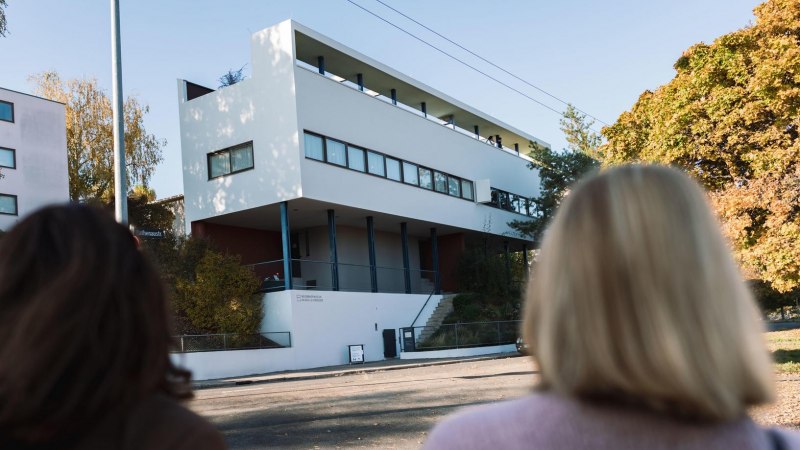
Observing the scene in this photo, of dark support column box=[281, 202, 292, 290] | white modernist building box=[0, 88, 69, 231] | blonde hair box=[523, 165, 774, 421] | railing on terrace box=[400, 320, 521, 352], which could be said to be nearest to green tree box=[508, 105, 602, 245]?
railing on terrace box=[400, 320, 521, 352]

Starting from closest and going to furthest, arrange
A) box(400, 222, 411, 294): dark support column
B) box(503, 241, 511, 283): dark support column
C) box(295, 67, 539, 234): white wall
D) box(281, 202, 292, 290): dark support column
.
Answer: box(281, 202, 292, 290): dark support column, box(295, 67, 539, 234): white wall, box(400, 222, 411, 294): dark support column, box(503, 241, 511, 283): dark support column

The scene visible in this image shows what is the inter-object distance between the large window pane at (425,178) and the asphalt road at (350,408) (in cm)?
1623

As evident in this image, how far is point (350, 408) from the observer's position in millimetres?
11094

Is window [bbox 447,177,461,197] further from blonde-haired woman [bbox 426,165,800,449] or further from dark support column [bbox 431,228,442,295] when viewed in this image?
blonde-haired woman [bbox 426,165,800,449]

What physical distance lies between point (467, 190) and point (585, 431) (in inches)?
1397

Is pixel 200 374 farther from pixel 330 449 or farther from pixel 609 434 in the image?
pixel 609 434

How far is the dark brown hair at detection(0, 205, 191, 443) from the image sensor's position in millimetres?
1417

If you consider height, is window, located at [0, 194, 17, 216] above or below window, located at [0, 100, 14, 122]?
below

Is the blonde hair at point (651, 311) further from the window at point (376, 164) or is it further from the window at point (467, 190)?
the window at point (467, 190)

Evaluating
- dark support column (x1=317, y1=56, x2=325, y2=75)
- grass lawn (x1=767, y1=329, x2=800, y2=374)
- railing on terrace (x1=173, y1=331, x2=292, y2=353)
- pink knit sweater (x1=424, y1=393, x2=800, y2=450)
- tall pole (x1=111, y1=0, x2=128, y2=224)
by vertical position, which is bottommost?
grass lawn (x1=767, y1=329, x2=800, y2=374)

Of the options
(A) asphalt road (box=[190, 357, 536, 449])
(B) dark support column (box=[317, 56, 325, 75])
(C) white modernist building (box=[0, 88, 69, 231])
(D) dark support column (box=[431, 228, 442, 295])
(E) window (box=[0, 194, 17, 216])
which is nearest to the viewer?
(A) asphalt road (box=[190, 357, 536, 449])

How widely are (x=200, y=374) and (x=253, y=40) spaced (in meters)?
12.7

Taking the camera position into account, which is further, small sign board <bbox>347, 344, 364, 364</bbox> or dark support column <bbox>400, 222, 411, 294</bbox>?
dark support column <bbox>400, 222, 411, 294</bbox>

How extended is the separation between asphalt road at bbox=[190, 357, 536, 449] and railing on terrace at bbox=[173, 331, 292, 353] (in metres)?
6.32
